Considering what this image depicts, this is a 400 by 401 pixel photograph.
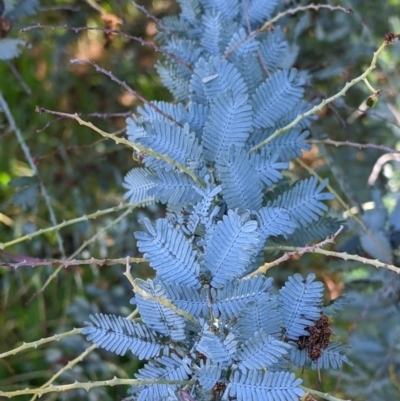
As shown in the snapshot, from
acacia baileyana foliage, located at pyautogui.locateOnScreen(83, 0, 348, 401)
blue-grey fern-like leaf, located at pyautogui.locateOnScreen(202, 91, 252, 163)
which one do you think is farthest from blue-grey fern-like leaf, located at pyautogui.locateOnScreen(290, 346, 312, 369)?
blue-grey fern-like leaf, located at pyautogui.locateOnScreen(202, 91, 252, 163)

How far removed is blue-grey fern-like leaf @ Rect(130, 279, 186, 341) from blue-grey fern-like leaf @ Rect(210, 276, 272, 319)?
1.5 inches

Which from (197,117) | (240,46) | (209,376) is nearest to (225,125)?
(197,117)

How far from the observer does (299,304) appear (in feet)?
1.66

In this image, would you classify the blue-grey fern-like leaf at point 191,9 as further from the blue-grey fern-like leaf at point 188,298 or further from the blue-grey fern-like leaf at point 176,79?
the blue-grey fern-like leaf at point 188,298

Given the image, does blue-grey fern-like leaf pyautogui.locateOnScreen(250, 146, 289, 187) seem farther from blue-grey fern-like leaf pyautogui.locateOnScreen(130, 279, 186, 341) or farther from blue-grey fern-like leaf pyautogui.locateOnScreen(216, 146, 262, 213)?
blue-grey fern-like leaf pyautogui.locateOnScreen(130, 279, 186, 341)

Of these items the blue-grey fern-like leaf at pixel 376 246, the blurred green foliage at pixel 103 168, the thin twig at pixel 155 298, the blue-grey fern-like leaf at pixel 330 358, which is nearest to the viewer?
the thin twig at pixel 155 298

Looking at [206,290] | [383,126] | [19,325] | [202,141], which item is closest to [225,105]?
[202,141]

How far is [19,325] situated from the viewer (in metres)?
1.33

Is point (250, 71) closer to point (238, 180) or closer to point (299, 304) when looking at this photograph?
point (238, 180)

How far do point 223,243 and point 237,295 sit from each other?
5 cm

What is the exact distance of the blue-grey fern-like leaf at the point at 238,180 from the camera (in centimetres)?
51

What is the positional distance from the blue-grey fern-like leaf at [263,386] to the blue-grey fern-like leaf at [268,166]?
204 mm

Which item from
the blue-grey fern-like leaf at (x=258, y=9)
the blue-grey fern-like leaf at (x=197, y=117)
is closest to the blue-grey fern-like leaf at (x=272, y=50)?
the blue-grey fern-like leaf at (x=258, y=9)

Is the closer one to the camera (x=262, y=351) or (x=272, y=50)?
(x=262, y=351)
